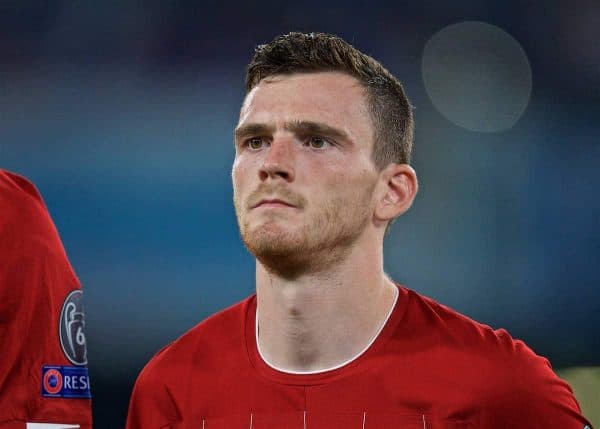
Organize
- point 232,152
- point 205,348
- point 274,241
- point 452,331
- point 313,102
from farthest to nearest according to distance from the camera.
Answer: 1. point 232,152
2. point 205,348
3. point 452,331
4. point 313,102
5. point 274,241

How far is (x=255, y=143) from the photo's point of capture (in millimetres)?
1722

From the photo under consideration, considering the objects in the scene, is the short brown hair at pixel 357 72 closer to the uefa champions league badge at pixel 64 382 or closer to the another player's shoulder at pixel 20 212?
the another player's shoulder at pixel 20 212

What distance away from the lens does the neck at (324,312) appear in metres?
1.71

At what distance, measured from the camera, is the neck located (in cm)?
171

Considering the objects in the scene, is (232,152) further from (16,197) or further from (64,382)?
(64,382)

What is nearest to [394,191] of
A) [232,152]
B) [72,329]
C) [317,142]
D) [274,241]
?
[317,142]

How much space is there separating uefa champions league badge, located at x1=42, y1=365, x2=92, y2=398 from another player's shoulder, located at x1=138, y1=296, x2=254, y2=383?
12 centimetres

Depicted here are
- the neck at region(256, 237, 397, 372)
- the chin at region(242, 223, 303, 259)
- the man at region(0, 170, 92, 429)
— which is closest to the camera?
the chin at region(242, 223, 303, 259)

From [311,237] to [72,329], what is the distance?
0.62 metres

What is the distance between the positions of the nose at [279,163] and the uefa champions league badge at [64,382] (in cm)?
62

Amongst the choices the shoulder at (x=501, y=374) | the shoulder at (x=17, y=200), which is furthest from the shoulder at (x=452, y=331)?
the shoulder at (x=17, y=200)

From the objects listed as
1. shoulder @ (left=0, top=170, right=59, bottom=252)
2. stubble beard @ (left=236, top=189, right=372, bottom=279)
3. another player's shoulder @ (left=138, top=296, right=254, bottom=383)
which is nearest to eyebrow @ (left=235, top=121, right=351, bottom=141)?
stubble beard @ (left=236, top=189, right=372, bottom=279)

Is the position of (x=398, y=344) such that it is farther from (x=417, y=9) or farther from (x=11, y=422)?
(x=417, y=9)

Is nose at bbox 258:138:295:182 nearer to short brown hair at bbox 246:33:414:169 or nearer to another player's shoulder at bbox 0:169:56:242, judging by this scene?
short brown hair at bbox 246:33:414:169
